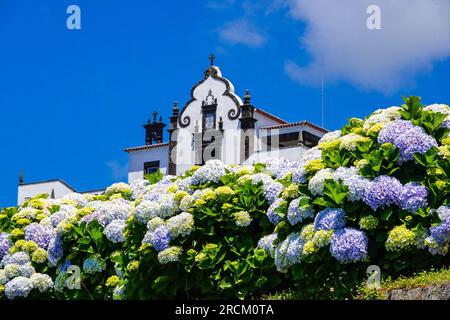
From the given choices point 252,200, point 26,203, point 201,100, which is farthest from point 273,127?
point 252,200

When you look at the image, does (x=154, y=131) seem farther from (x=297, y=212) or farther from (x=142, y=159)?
(x=297, y=212)

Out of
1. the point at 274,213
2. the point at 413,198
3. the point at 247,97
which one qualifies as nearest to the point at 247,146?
the point at 247,97

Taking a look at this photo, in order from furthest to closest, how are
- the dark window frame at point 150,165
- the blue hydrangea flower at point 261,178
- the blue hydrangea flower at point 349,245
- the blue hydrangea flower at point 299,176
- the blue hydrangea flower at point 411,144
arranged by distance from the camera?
the dark window frame at point 150,165 → the blue hydrangea flower at point 261,178 → the blue hydrangea flower at point 299,176 → the blue hydrangea flower at point 411,144 → the blue hydrangea flower at point 349,245

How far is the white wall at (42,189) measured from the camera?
6262 cm

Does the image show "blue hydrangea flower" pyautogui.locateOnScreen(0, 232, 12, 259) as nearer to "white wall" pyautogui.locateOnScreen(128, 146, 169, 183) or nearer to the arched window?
the arched window

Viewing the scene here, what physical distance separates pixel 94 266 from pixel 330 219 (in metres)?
5.80

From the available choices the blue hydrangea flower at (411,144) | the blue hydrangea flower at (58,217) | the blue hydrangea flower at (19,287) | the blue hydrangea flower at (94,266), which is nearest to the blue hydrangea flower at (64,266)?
the blue hydrangea flower at (94,266)

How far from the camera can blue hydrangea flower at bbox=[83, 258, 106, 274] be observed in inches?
695

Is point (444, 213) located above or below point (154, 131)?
below

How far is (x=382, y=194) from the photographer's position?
539 inches

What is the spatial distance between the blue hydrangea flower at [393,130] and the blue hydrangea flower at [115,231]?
5691mm

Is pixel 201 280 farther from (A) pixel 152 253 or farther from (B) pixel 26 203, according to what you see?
(B) pixel 26 203

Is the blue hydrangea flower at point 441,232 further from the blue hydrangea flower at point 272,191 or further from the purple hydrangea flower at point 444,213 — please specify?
the blue hydrangea flower at point 272,191
